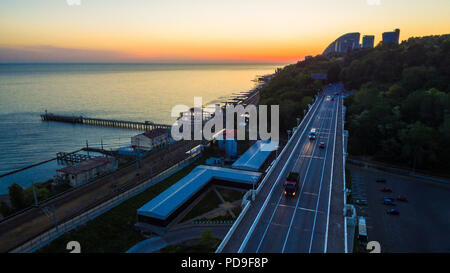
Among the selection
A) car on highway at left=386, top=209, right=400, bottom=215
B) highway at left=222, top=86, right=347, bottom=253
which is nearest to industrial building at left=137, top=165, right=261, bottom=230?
highway at left=222, top=86, right=347, bottom=253

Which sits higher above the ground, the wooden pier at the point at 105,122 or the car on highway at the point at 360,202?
the wooden pier at the point at 105,122

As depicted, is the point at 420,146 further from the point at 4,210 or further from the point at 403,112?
the point at 4,210

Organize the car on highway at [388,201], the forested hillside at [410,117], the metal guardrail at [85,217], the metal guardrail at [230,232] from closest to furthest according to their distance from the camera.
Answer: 1. the metal guardrail at [230,232]
2. the metal guardrail at [85,217]
3. the car on highway at [388,201]
4. the forested hillside at [410,117]

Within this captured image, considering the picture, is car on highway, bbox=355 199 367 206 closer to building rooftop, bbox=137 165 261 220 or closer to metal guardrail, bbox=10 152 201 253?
building rooftop, bbox=137 165 261 220

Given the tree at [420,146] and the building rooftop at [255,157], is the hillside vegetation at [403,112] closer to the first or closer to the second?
the tree at [420,146]

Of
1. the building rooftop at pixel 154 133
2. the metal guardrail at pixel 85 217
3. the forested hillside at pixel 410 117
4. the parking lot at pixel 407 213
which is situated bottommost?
the parking lot at pixel 407 213

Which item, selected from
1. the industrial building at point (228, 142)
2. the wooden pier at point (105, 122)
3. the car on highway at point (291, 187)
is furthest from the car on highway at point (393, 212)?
the wooden pier at point (105, 122)
